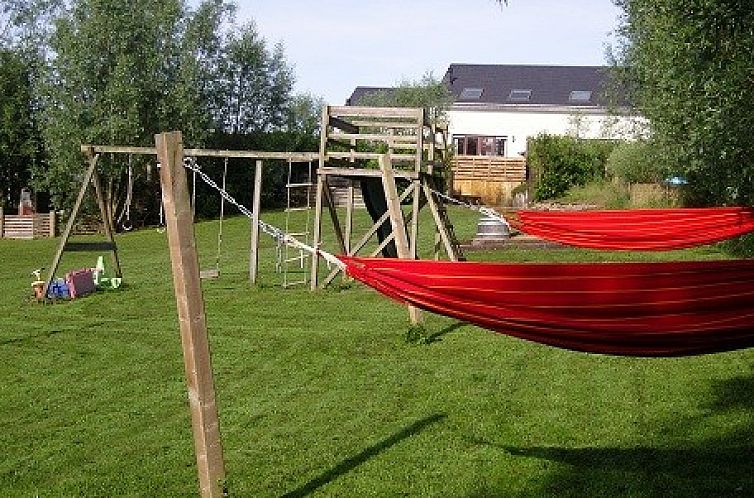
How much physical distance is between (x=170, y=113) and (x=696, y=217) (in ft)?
80.3

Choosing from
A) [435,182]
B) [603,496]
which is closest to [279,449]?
[603,496]

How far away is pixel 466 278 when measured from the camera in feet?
15.0

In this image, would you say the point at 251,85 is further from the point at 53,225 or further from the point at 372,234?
the point at 372,234

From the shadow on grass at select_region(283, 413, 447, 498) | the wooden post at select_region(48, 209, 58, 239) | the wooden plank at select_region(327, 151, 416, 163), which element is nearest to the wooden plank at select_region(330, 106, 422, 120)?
the wooden plank at select_region(327, 151, 416, 163)

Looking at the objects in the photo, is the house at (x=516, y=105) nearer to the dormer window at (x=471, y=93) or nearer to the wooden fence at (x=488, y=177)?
the dormer window at (x=471, y=93)

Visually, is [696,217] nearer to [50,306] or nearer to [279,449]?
[279,449]

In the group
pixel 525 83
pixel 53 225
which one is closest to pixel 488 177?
pixel 53 225

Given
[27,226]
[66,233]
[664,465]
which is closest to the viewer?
[664,465]

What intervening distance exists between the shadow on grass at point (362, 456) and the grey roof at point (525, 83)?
4275cm

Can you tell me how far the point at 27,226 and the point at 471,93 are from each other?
2635 centimetres

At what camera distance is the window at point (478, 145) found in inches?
1839

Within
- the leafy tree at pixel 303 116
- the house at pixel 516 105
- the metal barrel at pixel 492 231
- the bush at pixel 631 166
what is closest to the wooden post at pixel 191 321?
the metal barrel at pixel 492 231

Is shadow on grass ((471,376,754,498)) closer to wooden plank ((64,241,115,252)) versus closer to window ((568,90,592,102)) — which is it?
wooden plank ((64,241,115,252))

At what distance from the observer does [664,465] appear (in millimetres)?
5562
